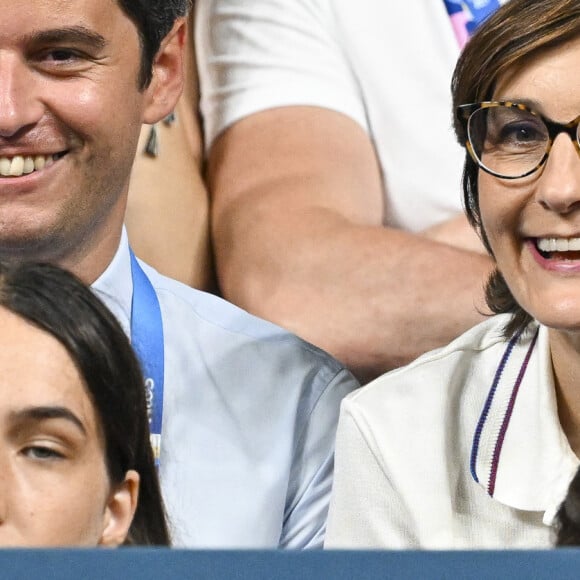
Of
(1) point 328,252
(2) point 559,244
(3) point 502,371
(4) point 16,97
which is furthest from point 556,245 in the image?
(4) point 16,97

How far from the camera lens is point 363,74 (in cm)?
123

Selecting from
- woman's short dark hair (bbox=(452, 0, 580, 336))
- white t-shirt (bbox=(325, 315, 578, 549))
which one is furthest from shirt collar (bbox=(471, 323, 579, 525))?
woman's short dark hair (bbox=(452, 0, 580, 336))

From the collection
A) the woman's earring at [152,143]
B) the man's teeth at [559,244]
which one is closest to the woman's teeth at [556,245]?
the man's teeth at [559,244]

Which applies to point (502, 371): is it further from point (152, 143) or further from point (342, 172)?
point (152, 143)

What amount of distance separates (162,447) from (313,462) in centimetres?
14

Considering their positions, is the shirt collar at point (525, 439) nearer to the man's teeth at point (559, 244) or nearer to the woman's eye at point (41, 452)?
the man's teeth at point (559, 244)

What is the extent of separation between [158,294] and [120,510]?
13.0 inches

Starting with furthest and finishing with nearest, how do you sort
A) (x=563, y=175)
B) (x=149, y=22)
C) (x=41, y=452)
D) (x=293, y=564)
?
1. (x=149, y=22)
2. (x=563, y=175)
3. (x=41, y=452)
4. (x=293, y=564)

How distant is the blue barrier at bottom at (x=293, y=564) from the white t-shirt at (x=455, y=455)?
1.05 feet

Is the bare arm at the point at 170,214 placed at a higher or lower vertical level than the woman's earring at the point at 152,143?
lower

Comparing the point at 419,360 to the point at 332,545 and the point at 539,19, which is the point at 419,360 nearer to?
the point at 332,545

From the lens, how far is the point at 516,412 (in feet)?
3.20

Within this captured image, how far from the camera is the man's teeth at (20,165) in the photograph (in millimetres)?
996

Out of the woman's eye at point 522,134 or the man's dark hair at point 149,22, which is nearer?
the woman's eye at point 522,134
